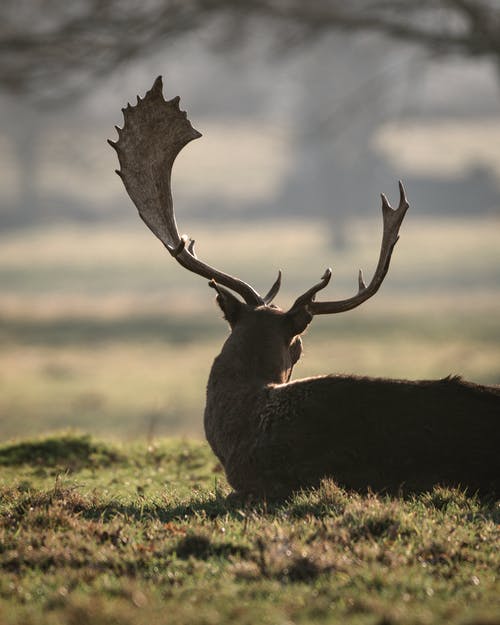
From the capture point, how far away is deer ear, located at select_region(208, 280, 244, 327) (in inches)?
Result: 287

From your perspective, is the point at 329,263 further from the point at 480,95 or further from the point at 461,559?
the point at 461,559

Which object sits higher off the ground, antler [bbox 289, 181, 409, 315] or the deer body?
antler [bbox 289, 181, 409, 315]

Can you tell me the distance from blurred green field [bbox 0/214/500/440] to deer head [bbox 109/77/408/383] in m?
1.86

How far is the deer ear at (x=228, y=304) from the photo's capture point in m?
7.28

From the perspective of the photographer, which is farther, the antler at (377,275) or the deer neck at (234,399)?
the antler at (377,275)

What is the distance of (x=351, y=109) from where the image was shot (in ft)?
66.2

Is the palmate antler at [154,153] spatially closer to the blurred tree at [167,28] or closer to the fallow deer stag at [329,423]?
the fallow deer stag at [329,423]

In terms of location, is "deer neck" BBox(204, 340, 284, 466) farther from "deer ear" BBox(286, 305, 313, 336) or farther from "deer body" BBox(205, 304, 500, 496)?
"deer ear" BBox(286, 305, 313, 336)

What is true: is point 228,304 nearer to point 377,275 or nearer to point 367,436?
point 377,275

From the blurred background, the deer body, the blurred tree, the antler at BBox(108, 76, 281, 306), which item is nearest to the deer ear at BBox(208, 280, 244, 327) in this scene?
the deer body

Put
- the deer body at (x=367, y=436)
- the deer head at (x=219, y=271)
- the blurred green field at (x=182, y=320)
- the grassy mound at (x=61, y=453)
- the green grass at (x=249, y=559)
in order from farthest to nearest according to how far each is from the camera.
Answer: the blurred green field at (x=182, y=320) < the grassy mound at (x=61, y=453) < the deer head at (x=219, y=271) < the deer body at (x=367, y=436) < the green grass at (x=249, y=559)

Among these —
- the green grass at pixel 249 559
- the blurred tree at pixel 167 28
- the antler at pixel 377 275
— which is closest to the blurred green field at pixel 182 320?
the antler at pixel 377 275

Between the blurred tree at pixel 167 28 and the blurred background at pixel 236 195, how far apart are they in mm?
36

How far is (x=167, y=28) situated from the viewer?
17.6 metres
